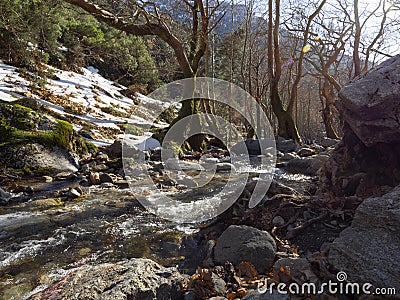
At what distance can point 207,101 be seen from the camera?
17016mm

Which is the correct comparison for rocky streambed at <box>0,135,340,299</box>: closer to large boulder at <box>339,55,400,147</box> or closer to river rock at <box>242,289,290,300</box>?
river rock at <box>242,289,290,300</box>

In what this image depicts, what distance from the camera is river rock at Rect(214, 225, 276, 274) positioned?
293 centimetres

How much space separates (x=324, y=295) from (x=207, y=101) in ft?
50.5

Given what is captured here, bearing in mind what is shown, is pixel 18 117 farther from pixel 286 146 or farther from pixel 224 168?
pixel 286 146

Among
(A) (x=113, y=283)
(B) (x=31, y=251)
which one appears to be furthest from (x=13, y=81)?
(A) (x=113, y=283)

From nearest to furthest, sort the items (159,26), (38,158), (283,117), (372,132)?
(372,132), (38,158), (159,26), (283,117)

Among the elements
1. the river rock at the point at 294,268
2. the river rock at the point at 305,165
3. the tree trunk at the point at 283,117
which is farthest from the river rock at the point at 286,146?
the river rock at the point at 294,268

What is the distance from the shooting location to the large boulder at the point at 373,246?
2.13 meters

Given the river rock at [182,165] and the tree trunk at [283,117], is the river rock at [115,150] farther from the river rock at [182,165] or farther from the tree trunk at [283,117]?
the tree trunk at [283,117]

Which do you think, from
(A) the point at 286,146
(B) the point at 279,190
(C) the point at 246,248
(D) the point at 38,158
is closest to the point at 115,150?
(D) the point at 38,158

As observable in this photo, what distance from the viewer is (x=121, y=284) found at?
220 cm

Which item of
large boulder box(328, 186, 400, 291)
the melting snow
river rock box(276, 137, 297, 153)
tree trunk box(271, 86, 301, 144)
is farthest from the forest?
tree trunk box(271, 86, 301, 144)

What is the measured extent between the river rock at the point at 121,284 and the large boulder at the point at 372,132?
9.55ft

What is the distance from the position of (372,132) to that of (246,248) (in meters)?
2.40
